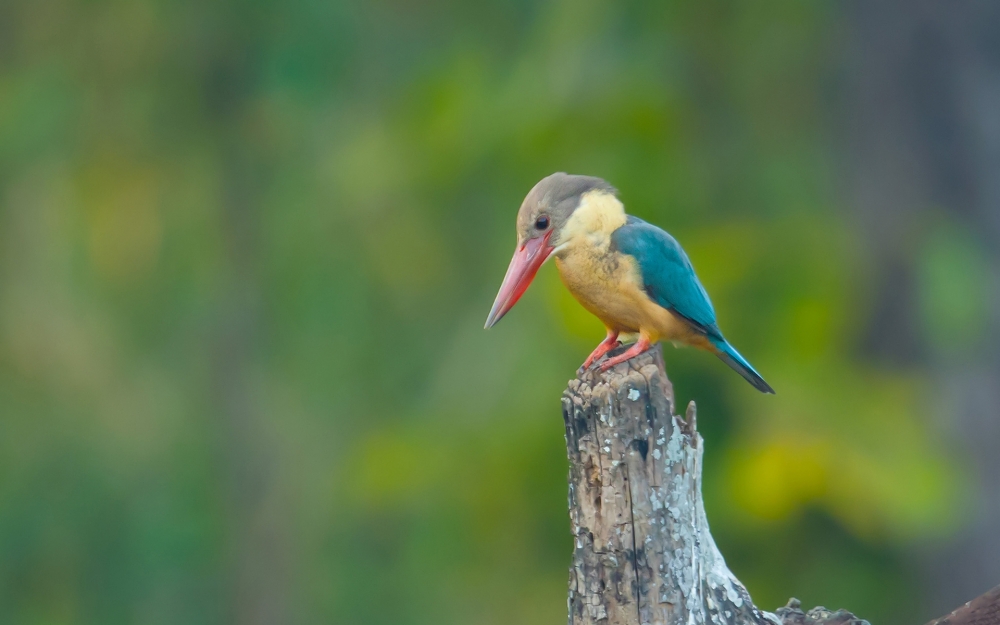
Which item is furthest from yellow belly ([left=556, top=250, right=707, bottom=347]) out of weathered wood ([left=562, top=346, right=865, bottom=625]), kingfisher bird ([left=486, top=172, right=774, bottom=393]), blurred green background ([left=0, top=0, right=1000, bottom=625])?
blurred green background ([left=0, top=0, right=1000, bottom=625])

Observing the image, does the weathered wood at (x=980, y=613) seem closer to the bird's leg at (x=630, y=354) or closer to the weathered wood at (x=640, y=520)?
the weathered wood at (x=640, y=520)

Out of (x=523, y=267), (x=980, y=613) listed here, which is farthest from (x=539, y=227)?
(x=980, y=613)

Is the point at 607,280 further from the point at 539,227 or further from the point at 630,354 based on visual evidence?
the point at 630,354

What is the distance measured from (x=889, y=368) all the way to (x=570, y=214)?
3.31 metres

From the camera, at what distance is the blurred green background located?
20.7 ft

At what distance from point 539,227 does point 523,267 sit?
14cm

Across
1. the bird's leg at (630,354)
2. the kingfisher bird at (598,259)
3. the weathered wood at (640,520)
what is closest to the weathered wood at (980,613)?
the weathered wood at (640,520)

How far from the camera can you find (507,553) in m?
8.41

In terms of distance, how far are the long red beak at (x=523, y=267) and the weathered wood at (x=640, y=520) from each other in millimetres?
979

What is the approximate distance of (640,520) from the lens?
2.58 metres

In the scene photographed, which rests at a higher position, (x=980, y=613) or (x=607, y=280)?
(x=607, y=280)

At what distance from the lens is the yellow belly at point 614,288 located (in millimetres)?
3732

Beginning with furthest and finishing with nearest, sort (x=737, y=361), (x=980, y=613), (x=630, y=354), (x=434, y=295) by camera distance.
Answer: (x=434, y=295), (x=737, y=361), (x=630, y=354), (x=980, y=613)

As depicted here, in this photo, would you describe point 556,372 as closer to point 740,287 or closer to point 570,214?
point 740,287
